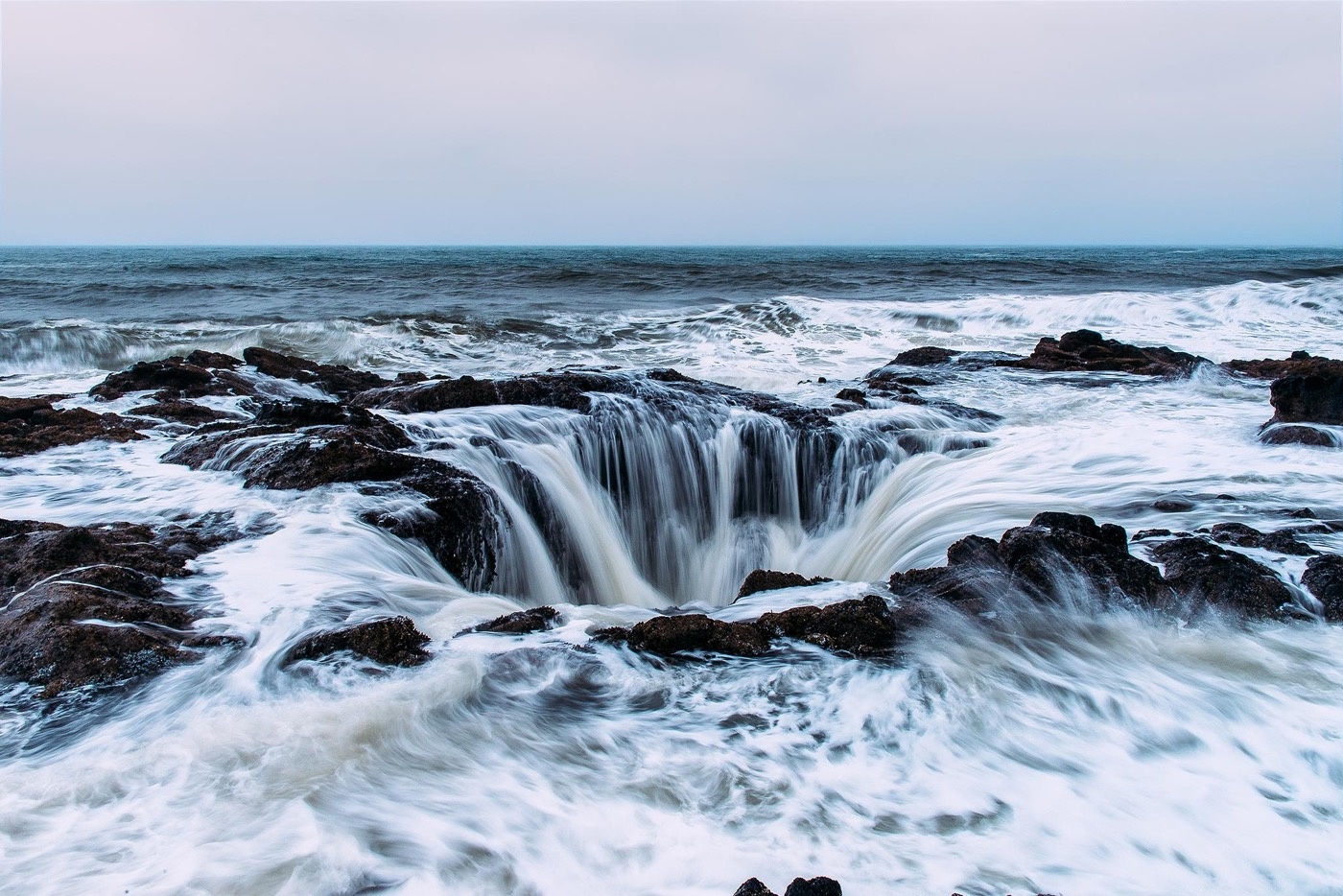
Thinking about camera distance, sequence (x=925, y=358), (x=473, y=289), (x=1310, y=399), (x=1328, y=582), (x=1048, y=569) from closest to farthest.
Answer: (x=1328, y=582) → (x=1048, y=569) → (x=1310, y=399) → (x=925, y=358) → (x=473, y=289)

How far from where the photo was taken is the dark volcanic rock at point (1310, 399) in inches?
287

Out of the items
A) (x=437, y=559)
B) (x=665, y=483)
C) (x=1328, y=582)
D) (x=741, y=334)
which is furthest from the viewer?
(x=741, y=334)

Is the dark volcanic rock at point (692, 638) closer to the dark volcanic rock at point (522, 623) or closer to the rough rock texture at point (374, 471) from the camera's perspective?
the dark volcanic rock at point (522, 623)

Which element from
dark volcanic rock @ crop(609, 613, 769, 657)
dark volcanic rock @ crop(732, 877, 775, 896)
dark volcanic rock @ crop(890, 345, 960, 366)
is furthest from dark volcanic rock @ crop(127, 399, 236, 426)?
dark volcanic rock @ crop(890, 345, 960, 366)

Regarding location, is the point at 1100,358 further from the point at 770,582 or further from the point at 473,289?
the point at 473,289

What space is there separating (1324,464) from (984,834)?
570 cm

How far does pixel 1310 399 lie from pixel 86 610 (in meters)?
9.58

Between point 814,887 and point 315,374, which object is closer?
point 814,887

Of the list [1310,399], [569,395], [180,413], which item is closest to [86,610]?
[569,395]

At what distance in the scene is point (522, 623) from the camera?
392 centimetres

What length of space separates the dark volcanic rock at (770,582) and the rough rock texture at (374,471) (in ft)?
5.76

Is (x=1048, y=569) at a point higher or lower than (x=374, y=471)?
lower

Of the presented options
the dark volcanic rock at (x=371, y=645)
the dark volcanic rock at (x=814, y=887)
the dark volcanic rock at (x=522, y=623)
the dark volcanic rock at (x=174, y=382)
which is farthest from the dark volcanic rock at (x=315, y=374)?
the dark volcanic rock at (x=814, y=887)

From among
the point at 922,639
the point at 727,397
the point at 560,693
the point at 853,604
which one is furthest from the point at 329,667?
the point at 727,397
